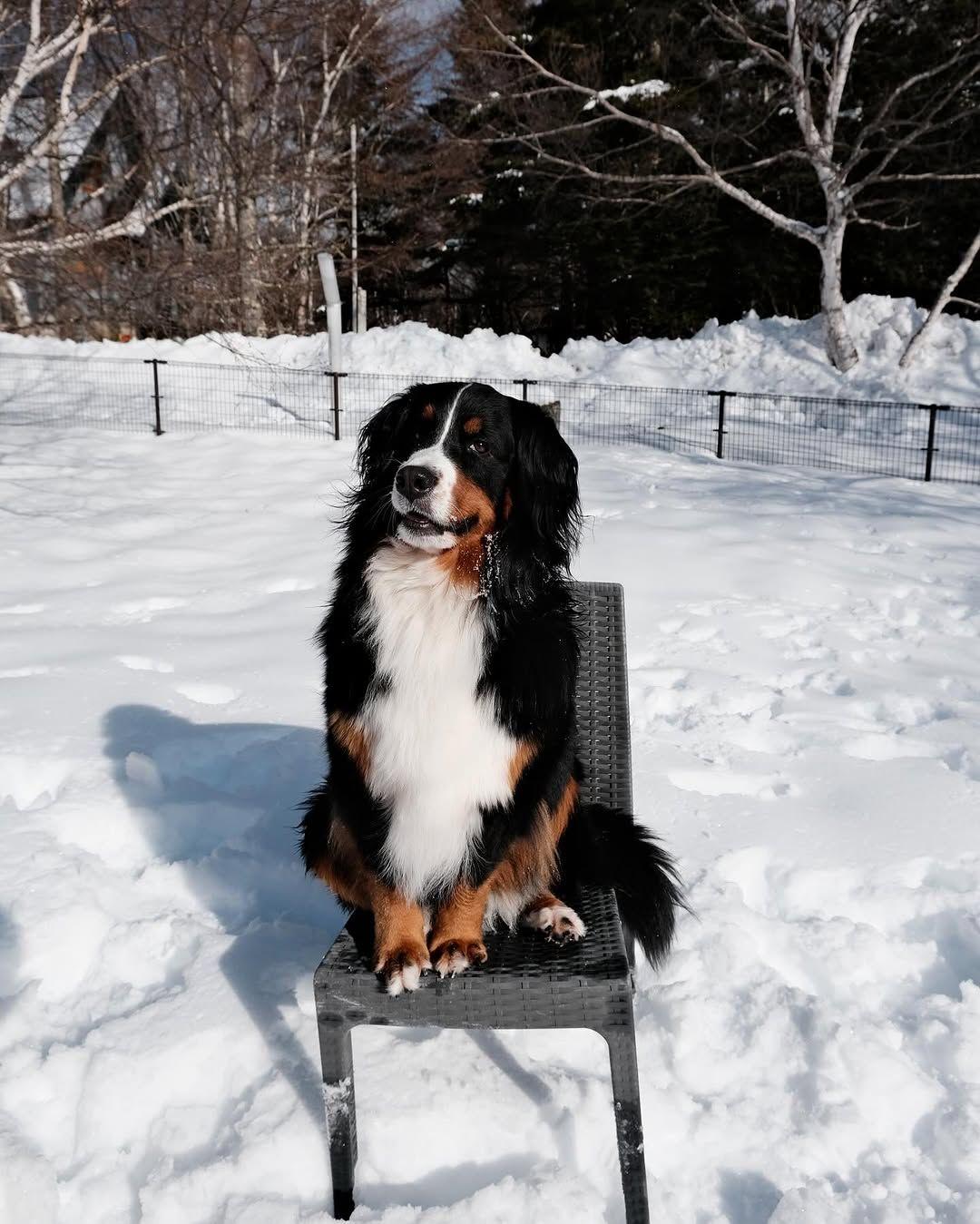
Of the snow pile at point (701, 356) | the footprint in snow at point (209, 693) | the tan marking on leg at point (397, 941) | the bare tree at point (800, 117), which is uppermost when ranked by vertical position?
the bare tree at point (800, 117)

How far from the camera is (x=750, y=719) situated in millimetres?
4344

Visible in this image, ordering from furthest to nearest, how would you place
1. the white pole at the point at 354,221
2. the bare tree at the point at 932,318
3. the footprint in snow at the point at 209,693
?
the white pole at the point at 354,221
the bare tree at the point at 932,318
the footprint in snow at the point at 209,693

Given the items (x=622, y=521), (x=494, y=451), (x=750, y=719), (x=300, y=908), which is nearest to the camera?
(x=494, y=451)

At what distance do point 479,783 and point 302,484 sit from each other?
7700 mm

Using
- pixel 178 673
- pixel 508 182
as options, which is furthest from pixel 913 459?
pixel 508 182

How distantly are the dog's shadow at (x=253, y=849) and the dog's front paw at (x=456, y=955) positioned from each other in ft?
1.53

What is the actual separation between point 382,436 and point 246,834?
1641mm

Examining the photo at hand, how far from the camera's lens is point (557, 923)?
7.10 feet

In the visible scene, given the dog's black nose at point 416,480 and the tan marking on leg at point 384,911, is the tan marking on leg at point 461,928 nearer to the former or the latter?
the tan marking on leg at point 384,911

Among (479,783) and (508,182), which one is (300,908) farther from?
(508,182)

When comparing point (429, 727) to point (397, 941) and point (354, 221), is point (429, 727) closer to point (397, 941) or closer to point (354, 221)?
point (397, 941)

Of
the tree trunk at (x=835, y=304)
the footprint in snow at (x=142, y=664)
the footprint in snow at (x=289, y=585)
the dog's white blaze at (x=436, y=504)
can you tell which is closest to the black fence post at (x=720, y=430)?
the tree trunk at (x=835, y=304)

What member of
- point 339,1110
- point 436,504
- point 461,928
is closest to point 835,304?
point 436,504

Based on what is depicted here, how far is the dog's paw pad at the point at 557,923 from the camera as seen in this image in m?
2.14
